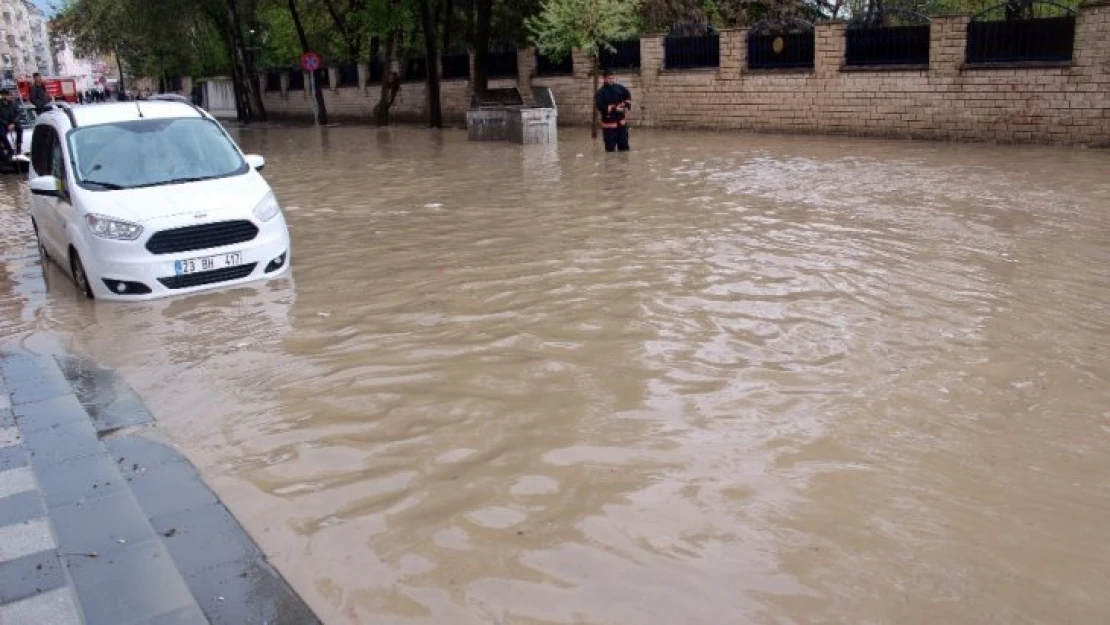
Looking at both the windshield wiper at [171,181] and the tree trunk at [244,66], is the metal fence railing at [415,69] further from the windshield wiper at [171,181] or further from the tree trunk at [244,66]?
the windshield wiper at [171,181]

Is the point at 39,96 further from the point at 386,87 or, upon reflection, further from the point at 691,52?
the point at 691,52

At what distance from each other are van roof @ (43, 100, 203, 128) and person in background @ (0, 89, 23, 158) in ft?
41.5

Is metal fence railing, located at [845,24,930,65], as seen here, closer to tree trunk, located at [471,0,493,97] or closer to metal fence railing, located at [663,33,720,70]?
metal fence railing, located at [663,33,720,70]

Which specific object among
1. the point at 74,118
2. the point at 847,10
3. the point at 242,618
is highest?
the point at 847,10

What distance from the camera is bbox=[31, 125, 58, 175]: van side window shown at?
9.76 m

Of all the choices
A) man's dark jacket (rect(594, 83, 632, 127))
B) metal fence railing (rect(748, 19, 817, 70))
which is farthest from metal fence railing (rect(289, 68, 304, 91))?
man's dark jacket (rect(594, 83, 632, 127))

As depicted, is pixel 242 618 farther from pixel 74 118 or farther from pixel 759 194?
pixel 759 194

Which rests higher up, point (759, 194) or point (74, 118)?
point (74, 118)

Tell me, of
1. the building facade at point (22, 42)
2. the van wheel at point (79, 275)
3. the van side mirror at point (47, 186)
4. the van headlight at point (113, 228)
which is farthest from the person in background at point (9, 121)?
the building facade at point (22, 42)

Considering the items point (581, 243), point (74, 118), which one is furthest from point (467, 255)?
point (74, 118)

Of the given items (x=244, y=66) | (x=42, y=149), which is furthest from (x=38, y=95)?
(x=244, y=66)

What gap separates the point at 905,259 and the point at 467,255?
437 cm

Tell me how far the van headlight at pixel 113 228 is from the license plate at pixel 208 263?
1.39ft

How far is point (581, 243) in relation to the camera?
10.3m
